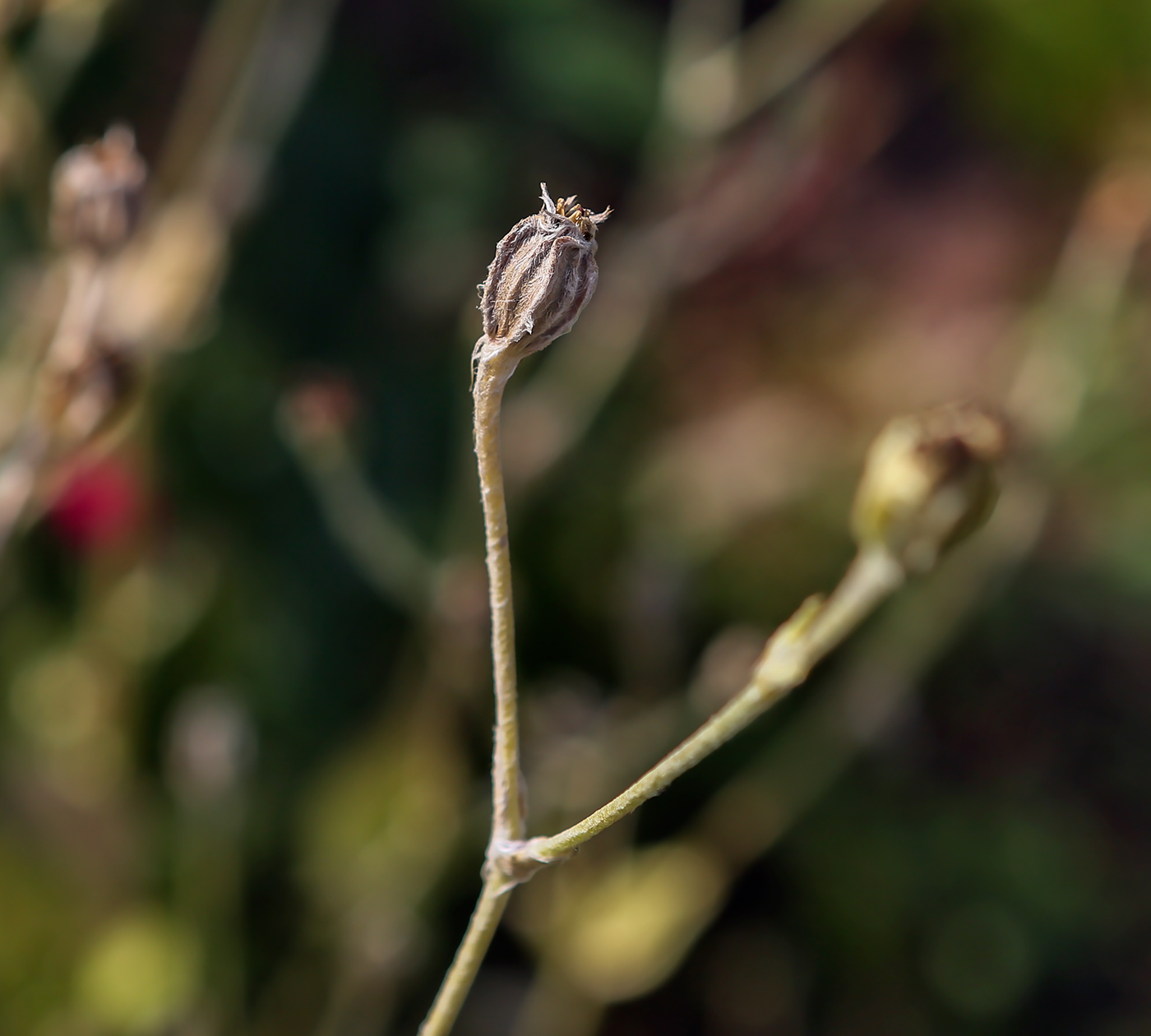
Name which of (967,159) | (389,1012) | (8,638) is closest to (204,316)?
(8,638)

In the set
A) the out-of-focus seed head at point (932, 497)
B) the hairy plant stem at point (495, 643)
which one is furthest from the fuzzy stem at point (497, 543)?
the out-of-focus seed head at point (932, 497)

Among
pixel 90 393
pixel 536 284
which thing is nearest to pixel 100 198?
pixel 90 393

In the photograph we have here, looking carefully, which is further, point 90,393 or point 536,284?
point 90,393

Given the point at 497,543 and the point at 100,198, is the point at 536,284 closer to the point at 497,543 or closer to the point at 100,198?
the point at 497,543

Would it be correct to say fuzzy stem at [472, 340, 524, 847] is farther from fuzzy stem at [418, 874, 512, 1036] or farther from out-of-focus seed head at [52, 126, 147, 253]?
out-of-focus seed head at [52, 126, 147, 253]

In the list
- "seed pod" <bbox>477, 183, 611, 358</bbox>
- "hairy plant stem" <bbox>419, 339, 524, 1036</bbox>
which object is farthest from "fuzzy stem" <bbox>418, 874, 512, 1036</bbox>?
"seed pod" <bbox>477, 183, 611, 358</bbox>

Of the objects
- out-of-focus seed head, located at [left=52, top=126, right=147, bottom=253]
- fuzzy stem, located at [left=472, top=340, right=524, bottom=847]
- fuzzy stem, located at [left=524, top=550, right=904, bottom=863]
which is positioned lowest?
fuzzy stem, located at [left=524, top=550, right=904, bottom=863]
